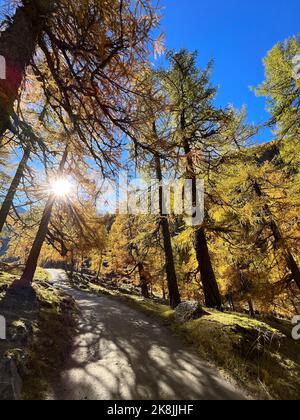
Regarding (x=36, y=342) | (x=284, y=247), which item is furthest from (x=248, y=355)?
(x=284, y=247)

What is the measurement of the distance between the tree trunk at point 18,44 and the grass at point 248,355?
5529 mm

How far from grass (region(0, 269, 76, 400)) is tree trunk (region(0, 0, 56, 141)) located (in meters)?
3.50

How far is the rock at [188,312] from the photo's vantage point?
803 centimetres

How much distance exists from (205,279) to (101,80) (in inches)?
320

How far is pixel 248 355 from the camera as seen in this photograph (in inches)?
218

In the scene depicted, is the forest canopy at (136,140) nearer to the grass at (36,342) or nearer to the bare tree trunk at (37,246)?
the bare tree trunk at (37,246)

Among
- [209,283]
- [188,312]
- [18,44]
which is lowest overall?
[188,312]

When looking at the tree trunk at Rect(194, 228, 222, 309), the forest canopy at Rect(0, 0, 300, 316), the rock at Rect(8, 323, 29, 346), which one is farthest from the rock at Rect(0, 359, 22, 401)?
the tree trunk at Rect(194, 228, 222, 309)

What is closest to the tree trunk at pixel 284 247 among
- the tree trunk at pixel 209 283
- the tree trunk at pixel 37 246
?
the tree trunk at pixel 209 283

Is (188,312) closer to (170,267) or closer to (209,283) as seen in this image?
(209,283)

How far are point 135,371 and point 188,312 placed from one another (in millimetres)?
3882

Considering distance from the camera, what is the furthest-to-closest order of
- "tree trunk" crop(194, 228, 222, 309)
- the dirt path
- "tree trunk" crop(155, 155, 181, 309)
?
1. "tree trunk" crop(155, 155, 181, 309)
2. "tree trunk" crop(194, 228, 222, 309)
3. the dirt path

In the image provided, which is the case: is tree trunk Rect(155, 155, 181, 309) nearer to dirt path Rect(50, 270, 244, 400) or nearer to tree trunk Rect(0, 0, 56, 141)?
dirt path Rect(50, 270, 244, 400)

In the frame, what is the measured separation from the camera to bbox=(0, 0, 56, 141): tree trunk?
3449mm
